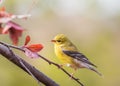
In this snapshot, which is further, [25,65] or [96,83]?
[96,83]

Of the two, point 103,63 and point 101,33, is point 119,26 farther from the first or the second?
point 103,63

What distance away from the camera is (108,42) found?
23.1ft

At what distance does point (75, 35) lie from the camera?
716 cm

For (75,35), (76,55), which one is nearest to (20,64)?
(76,55)

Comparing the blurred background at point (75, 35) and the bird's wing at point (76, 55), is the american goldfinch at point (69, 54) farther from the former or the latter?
the blurred background at point (75, 35)

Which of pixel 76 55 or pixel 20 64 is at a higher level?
pixel 20 64

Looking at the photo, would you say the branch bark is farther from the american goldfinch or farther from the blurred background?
the blurred background

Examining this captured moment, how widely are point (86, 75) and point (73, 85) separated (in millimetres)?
389

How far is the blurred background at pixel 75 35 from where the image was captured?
509 cm

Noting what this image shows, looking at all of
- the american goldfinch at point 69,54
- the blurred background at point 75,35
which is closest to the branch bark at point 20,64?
the american goldfinch at point 69,54

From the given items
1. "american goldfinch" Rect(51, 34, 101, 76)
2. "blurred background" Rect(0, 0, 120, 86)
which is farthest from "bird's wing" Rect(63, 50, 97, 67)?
"blurred background" Rect(0, 0, 120, 86)

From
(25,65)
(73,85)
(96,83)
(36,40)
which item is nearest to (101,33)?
(36,40)

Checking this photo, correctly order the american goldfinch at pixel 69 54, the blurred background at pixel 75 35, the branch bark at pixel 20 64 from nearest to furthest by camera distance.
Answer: the branch bark at pixel 20 64, the american goldfinch at pixel 69 54, the blurred background at pixel 75 35

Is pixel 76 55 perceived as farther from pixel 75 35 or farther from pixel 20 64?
pixel 75 35
